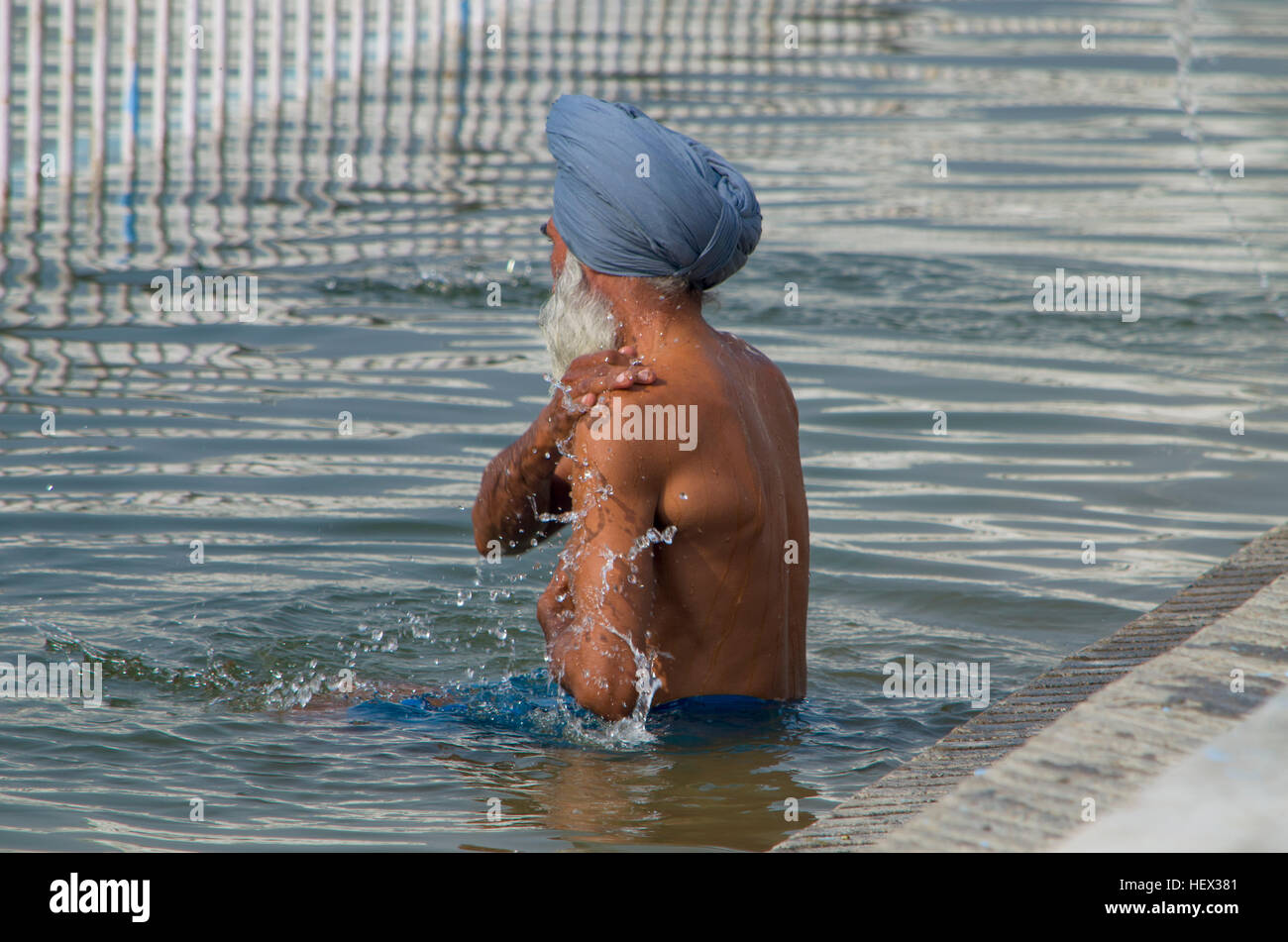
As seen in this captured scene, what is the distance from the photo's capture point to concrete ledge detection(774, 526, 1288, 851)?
251 cm

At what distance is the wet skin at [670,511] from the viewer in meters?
3.59

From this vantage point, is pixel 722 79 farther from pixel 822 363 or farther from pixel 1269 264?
pixel 822 363

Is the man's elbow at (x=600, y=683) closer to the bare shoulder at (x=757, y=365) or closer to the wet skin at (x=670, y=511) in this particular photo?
the wet skin at (x=670, y=511)

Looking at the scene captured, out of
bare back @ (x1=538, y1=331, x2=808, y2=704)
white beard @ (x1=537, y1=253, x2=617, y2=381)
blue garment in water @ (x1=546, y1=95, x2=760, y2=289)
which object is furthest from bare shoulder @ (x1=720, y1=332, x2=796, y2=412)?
white beard @ (x1=537, y1=253, x2=617, y2=381)

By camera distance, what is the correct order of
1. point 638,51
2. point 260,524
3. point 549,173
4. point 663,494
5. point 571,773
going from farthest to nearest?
point 638,51 < point 549,173 < point 260,524 < point 571,773 < point 663,494

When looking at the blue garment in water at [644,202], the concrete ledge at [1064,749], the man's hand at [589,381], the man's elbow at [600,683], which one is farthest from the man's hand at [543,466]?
the concrete ledge at [1064,749]

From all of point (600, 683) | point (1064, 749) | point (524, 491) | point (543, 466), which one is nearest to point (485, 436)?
point (524, 491)

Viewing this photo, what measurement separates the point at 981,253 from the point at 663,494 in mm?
7092

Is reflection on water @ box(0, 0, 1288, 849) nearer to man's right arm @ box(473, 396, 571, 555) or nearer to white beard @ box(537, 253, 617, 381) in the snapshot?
man's right arm @ box(473, 396, 571, 555)

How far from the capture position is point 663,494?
12.0 feet

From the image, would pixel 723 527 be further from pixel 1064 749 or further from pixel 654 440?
pixel 1064 749

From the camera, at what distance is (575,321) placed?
382cm

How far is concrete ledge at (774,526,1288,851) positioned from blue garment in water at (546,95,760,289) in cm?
116

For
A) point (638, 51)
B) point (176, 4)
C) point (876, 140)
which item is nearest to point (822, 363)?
point (876, 140)
